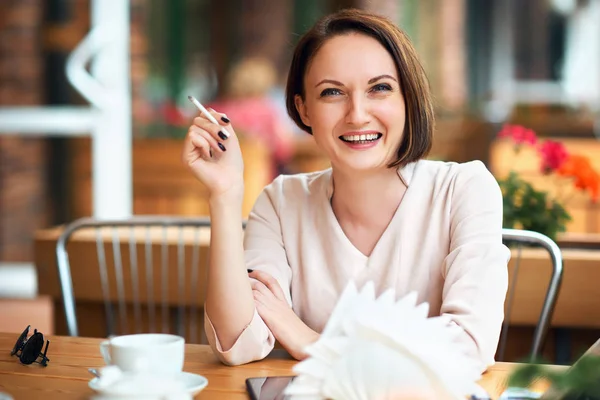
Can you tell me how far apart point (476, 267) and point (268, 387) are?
433 mm

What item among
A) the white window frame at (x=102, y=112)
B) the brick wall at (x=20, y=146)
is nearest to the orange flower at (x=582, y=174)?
the white window frame at (x=102, y=112)

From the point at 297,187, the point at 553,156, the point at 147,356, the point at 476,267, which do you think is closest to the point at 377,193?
the point at 297,187

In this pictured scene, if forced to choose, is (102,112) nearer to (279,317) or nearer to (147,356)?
(279,317)

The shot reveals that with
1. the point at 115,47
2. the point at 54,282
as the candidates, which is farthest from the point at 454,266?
the point at 115,47

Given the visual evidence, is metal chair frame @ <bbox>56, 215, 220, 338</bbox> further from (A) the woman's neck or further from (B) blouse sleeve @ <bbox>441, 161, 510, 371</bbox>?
(B) blouse sleeve @ <bbox>441, 161, 510, 371</bbox>

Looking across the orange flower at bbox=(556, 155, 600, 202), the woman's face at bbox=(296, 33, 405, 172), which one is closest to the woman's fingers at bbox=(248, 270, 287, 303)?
the woman's face at bbox=(296, 33, 405, 172)

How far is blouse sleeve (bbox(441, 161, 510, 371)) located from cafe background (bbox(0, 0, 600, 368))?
51cm

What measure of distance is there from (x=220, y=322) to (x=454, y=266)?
39cm

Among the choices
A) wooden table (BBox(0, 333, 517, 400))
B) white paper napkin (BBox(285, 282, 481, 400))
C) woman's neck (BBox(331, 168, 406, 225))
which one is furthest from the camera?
woman's neck (BBox(331, 168, 406, 225))

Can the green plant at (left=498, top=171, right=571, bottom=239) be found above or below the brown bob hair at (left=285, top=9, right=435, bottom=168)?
below

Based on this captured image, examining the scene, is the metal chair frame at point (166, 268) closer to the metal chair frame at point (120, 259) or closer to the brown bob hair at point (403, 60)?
the metal chair frame at point (120, 259)

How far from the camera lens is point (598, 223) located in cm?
438

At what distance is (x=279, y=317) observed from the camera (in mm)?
1430

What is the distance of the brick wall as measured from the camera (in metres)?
5.28
